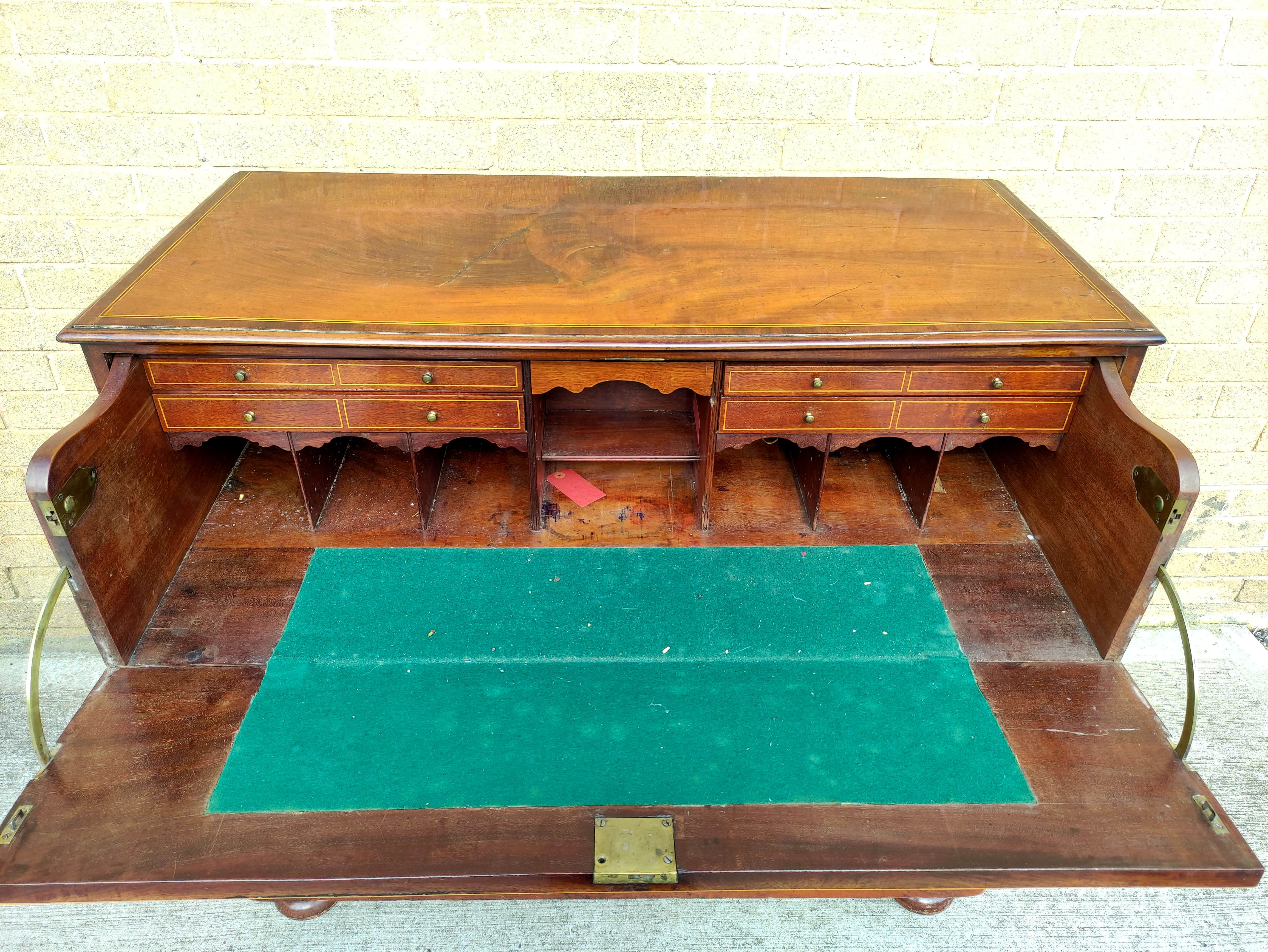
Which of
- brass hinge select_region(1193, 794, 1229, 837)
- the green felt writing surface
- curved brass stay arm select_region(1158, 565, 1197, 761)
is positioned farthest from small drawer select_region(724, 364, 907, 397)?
brass hinge select_region(1193, 794, 1229, 837)

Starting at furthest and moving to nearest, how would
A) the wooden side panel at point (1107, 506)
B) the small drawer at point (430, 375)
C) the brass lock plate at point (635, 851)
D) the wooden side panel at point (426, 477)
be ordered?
the wooden side panel at point (426, 477)
the small drawer at point (430, 375)
the wooden side panel at point (1107, 506)
the brass lock plate at point (635, 851)

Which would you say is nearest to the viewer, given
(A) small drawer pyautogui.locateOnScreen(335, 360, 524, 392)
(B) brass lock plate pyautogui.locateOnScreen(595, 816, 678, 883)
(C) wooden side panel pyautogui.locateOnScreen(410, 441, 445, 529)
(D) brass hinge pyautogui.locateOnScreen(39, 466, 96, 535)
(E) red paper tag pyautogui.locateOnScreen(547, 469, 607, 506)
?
(B) brass lock plate pyautogui.locateOnScreen(595, 816, 678, 883)

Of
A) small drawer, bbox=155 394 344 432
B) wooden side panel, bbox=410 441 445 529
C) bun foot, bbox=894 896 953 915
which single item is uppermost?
small drawer, bbox=155 394 344 432

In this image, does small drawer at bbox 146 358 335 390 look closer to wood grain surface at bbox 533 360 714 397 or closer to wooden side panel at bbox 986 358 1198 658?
wood grain surface at bbox 533 360 714 397

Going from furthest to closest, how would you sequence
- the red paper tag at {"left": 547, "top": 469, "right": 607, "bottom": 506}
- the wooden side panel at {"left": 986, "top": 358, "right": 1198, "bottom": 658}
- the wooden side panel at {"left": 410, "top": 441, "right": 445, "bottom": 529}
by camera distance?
the red paper tag at {"left": 547, "top": 469, "right": 607, "bottom": 506}
the wooden side panel at {"left": 410, "top": 441, "right": 445, "bottom": 529}
the wooden side panel at {"left": 986, "top": 358, "right": 1198, "bottom": 658}

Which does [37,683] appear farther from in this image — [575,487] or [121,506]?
[575,487]

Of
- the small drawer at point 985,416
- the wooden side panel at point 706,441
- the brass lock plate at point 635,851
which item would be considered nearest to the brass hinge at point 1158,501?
the small drawer at point 985,416

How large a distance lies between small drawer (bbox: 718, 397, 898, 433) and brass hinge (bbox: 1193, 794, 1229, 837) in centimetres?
81

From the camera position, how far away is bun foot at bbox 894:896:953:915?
193 cm

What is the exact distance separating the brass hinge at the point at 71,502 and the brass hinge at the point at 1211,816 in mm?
1854

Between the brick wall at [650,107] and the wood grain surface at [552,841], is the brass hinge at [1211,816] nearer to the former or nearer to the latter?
the wood grain surface at [552,841]

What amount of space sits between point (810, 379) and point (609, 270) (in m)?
0.46

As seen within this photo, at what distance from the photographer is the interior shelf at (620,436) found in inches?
70.3

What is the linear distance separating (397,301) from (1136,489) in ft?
4.51
